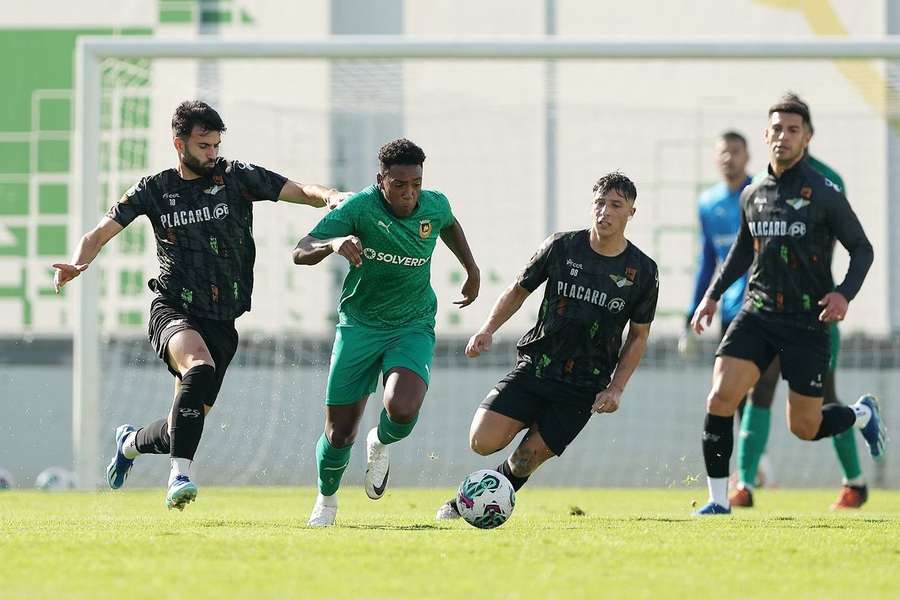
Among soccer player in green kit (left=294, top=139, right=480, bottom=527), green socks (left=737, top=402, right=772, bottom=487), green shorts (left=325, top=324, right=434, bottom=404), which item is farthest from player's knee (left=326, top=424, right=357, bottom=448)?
green socks (left=737, top=402, right=772, bottom=487)

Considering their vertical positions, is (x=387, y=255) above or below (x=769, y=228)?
below

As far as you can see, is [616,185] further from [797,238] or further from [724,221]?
[724,221]

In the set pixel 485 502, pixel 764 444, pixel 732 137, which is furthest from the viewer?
pixel 732 137

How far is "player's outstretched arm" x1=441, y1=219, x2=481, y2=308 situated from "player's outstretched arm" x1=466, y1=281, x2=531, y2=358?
169mm

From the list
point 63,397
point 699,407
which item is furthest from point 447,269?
point 63,397

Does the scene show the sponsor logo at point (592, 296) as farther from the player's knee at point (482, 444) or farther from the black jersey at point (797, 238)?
the black jersey at point (797, 238)

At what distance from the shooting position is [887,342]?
13.5 m

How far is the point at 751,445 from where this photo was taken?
9.30 meters

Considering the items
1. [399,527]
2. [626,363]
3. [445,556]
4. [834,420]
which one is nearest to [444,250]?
[834,420]

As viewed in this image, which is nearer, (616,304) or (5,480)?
(616,304)

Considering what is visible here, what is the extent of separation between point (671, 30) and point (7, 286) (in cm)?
920

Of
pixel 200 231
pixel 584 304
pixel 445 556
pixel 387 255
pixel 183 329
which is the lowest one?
pixel 445 556

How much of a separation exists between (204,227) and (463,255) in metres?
1.33

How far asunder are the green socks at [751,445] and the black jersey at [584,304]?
216 cm
